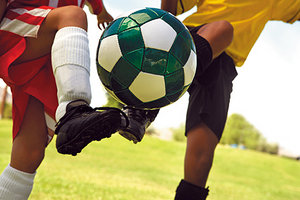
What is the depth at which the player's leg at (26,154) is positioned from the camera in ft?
6.61

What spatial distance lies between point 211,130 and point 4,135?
14.6 meters

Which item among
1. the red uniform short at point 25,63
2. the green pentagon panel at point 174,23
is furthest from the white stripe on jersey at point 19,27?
the green pentagon panel at point 174,23

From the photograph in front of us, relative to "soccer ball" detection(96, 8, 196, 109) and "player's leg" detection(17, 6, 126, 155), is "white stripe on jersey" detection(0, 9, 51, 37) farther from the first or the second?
"soccer ball" detection(96, 8, 196, 109)

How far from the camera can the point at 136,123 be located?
76.8 inches

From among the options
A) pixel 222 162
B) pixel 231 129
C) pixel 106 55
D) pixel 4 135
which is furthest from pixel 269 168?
pixel 231 129

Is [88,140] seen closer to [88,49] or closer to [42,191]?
[88,49]

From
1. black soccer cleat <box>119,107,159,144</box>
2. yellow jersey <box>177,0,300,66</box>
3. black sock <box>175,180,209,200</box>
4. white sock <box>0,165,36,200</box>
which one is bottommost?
white sock <box>0,165,36,200</box>

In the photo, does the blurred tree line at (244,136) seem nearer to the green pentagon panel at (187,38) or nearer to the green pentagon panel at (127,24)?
the green pentagon panel at (187,38)

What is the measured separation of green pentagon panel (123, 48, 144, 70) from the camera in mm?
1694

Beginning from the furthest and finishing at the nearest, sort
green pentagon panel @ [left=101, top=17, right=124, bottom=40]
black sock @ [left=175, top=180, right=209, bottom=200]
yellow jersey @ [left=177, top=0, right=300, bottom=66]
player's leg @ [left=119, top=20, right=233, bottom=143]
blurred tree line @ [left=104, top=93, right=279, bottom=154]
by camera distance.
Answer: blurred tree line @ [left=104, top=93, right=279, bottom=154]
yellow jersey @ [left=177, top=0, right=300, bottom=66]
black sock @ [left=175, top=180, right=209, bottom=200]
player's leg @ [left=119, top=20, right=233, bottom=143]
green pentagon panel @ [left=101, top=17, right=124, bottom=40]

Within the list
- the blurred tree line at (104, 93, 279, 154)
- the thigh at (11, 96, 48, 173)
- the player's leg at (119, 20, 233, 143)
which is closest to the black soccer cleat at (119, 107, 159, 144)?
the player's leg at (119, 20, 233, 143)

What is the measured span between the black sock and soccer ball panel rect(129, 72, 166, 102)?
0.88 metres

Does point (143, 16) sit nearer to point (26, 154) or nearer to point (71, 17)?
point (71, 17)

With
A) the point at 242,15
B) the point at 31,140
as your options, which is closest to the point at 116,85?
the point at 31,140
